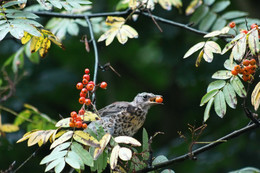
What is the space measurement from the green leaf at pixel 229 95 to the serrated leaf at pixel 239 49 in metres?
0.26

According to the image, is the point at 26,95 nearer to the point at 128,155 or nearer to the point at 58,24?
the point at 58,24

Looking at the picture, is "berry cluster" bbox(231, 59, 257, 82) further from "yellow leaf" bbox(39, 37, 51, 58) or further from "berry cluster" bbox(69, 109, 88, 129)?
"yellow leaf" bbox(39, 37, 51, 58)

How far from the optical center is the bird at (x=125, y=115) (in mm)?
3363

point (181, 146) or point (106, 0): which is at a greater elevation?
point (106, 0)

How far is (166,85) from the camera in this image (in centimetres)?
729

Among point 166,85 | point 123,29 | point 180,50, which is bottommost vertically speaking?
point 166,85

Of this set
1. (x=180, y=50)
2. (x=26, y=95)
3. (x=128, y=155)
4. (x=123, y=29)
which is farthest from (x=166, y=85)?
(x=128, y=155)

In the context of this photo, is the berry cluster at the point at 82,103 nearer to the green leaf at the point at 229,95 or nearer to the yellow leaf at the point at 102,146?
the yellow leaf at the point at 102,146

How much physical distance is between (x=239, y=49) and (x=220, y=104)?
334 mm

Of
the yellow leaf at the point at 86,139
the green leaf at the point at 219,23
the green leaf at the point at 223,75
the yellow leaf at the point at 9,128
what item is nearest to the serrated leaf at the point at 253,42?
the green leaf at the point at 223,75

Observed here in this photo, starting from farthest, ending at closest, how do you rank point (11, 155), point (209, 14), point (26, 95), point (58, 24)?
point (26, 95)
point (11, 155)
point (58, 24)
point (209, 14)

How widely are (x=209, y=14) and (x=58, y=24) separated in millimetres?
1463

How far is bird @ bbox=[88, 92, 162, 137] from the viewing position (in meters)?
3.36

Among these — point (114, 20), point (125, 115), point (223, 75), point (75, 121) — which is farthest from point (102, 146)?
point (114, 20)
